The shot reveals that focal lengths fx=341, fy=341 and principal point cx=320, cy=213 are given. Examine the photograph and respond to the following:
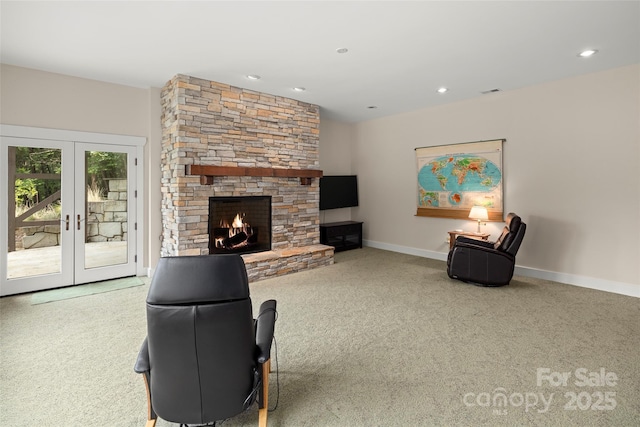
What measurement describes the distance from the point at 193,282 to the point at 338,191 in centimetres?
600

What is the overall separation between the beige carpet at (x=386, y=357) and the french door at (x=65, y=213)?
1.70 feet

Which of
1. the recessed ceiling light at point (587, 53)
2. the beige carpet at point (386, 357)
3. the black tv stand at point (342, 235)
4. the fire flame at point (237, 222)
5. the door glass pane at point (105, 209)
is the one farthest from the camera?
the black tv stand at point (342, 235)

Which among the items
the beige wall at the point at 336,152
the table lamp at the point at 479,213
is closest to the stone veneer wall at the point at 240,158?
the beige wall at the point at 336,152

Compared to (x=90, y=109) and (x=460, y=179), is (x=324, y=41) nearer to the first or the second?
(x=90, y=109)

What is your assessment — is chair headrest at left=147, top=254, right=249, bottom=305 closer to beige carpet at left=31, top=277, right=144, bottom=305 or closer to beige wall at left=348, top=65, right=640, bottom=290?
beige carpet at left=31, top=277, right=144, bottom=305

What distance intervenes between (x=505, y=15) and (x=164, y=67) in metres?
3.77

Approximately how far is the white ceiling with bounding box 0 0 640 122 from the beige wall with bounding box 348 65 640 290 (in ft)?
1.15

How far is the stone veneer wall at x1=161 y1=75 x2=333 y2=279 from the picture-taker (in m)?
4.61

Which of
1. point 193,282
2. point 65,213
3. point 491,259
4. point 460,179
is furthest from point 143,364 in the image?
point 460,179

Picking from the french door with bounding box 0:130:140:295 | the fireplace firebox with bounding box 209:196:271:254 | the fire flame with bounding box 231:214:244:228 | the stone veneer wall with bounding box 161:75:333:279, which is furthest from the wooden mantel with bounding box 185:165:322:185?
the french door with bounding box 0:130:140:295

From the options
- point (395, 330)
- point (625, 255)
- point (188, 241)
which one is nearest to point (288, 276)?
point (188, 241)

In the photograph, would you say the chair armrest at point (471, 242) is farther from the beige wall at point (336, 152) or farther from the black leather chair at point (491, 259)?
the beige wall at point (336, 152)

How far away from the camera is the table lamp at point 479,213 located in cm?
540

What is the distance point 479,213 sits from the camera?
17.8ft
